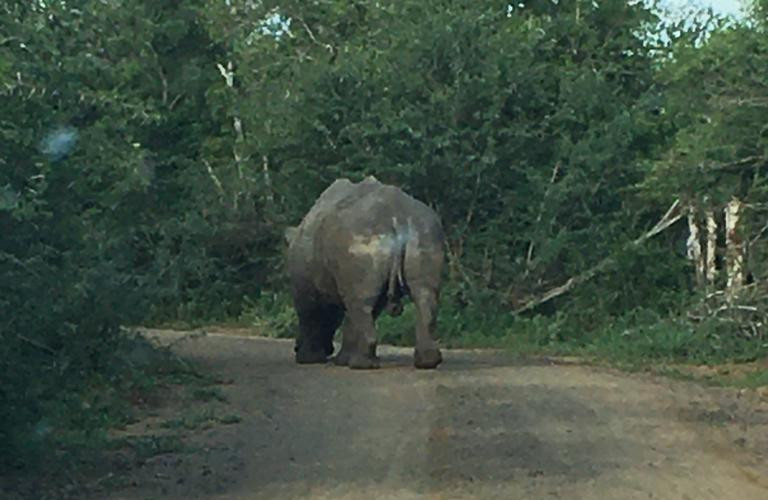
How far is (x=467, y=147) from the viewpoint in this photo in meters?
26.9

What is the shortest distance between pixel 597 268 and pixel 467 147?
3.15 meters

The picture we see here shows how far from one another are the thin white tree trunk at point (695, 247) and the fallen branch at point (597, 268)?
47cm

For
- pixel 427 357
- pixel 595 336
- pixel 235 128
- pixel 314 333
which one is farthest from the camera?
pixel 235 128

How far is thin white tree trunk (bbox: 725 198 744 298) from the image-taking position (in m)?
21.5

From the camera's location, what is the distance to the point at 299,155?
1123 inches

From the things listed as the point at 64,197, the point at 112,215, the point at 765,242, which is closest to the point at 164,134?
the point at 765,242

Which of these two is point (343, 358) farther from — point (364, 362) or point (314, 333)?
point (314, 333)

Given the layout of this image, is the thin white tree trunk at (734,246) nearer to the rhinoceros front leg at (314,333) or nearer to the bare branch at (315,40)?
the rhinoceros front leg at (314,333)

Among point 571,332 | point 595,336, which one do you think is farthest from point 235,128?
point 595,336

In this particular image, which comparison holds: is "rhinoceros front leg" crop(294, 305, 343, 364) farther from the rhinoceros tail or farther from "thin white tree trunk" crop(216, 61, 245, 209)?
"thin white tree trunk" crop(216, 61, 245, 209)

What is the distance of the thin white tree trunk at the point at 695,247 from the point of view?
24323 mm

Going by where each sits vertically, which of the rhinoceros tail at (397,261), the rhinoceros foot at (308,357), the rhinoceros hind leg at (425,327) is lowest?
the rhinoceros foot at (308,357)

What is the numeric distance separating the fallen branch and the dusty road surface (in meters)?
8.53

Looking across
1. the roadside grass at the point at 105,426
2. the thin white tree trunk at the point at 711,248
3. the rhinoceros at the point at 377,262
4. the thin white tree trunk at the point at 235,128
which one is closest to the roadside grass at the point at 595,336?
the thin white tree trunk at the point at 711,248
